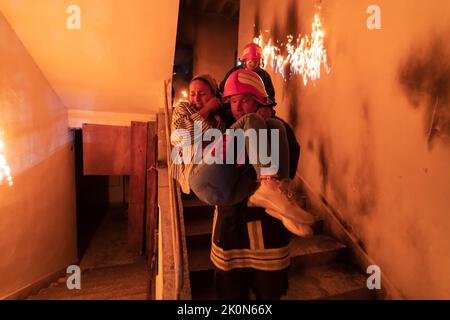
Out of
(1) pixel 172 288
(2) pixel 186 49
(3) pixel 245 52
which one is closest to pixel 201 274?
(1) pixel 172 288

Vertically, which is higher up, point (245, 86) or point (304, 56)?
point (304, 56)

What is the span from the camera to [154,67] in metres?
4.39

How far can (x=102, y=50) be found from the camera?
3.91 metres

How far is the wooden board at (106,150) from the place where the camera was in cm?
498

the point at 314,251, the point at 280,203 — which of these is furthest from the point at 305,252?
the point at 280,203

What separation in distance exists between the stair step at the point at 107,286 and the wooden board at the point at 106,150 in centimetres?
199

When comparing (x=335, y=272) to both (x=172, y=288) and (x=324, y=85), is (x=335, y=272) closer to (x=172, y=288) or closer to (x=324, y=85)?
(x=172, y=288)

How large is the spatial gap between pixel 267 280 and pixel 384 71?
2103mm

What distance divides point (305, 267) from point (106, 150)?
445 centimetres

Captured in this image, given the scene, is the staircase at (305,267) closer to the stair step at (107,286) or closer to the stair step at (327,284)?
the stair step at (327,284)

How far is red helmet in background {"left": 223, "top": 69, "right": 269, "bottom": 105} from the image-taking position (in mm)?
1301

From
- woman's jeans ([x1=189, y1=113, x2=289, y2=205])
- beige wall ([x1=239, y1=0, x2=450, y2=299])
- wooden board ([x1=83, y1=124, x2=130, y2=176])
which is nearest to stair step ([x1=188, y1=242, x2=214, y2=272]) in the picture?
woman's jeans ([x1=189, y1=113, x2=289, y2=205])

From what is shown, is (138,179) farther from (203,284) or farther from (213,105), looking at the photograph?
(213,105)
